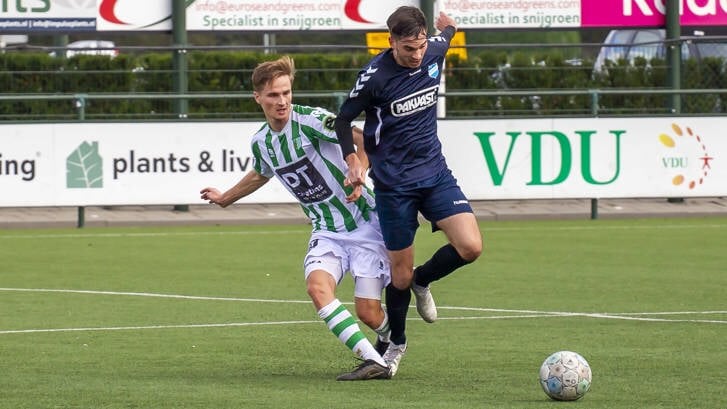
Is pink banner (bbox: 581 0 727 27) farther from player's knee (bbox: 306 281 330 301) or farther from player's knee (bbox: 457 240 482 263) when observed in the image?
player's knee (bbox: 306 281 330 301)

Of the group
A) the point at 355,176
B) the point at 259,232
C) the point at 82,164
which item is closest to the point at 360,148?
the point at 355,176

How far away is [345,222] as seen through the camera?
888 cm

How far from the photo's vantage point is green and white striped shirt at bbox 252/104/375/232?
29.1ft

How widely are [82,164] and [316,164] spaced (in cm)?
1162

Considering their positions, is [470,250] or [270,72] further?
[470,250]

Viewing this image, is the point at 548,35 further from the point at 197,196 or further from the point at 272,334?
the point at 272,334

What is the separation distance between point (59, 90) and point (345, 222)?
48.5 ft

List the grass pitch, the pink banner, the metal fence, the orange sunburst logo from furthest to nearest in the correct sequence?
the pink banner < the metal fence < the orange sunburst logo < the grass pitch

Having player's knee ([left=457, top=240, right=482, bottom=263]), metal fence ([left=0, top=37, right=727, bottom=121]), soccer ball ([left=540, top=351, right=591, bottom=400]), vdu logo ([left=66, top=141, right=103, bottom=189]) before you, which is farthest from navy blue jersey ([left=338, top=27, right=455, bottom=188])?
metal fence ([left=0, top=37, right=727, bottom=121])

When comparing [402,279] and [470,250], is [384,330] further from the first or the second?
[470,250]

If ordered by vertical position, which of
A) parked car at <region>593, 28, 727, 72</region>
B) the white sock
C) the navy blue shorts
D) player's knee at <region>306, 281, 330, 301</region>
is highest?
parked car at <region>593, 28, 727, 72</region>

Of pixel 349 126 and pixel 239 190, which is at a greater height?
pixel 349 126

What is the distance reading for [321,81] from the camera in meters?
23.3

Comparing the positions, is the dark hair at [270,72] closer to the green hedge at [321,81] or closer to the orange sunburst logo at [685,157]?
the green hedge at [321,81]
